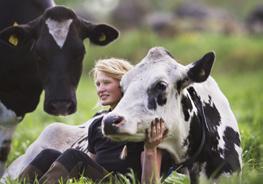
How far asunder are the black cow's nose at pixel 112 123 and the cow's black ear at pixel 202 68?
661 millimetres

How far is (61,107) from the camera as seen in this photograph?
724 cm

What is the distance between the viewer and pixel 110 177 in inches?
235

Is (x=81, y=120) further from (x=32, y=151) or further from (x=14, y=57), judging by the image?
(x=32, y=151)

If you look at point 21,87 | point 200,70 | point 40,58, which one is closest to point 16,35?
point 40,58

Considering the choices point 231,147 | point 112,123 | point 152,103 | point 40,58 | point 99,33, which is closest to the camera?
point 112,123

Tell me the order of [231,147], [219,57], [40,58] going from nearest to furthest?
[231,147]
[40,58]
[219,57]

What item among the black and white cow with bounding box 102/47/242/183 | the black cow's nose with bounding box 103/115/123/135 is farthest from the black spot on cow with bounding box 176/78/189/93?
the black cow's nose with bounding box 103/115/123/135

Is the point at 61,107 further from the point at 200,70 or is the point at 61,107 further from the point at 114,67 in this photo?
the point at 200,70

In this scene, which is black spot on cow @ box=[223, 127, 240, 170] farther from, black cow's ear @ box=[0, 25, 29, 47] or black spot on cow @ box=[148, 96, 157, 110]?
black cow's ear @ box=[0, 25, 29, 47]

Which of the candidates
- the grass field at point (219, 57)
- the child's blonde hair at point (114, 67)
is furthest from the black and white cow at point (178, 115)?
the grass field at point (219, 57)

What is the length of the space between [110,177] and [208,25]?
110ft

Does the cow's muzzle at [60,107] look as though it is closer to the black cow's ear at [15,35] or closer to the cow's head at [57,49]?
the cow's head at [57,49]

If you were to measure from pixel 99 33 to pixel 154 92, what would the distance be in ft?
8.77

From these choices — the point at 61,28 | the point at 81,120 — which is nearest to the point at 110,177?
the point at 61,28
